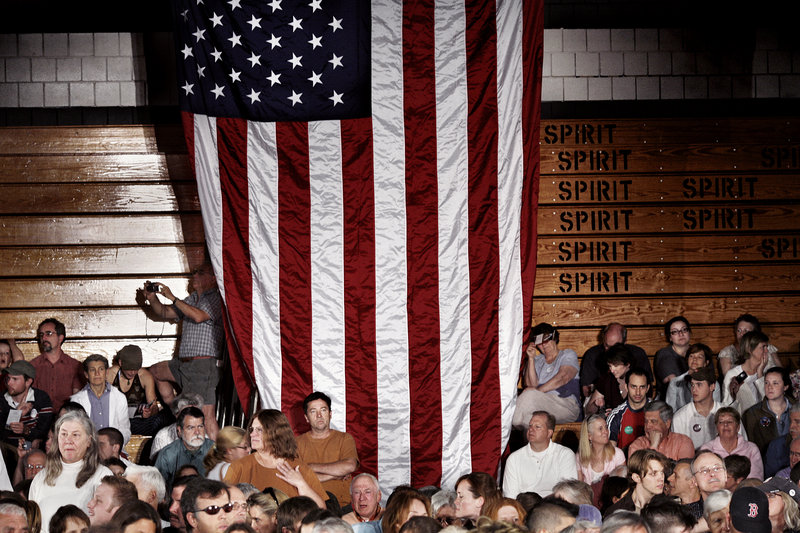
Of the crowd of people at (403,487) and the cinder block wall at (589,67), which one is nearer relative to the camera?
the crowd of people at (403,487)

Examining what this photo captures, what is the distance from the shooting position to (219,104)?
7238mm

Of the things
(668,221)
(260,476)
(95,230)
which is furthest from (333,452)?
(668,221)

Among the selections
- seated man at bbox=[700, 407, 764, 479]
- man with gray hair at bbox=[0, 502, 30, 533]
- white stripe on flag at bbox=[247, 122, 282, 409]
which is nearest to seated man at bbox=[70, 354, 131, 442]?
white stripe on flag at bbox=[247, 122, 282, 409]

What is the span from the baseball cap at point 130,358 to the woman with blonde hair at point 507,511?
158 inches

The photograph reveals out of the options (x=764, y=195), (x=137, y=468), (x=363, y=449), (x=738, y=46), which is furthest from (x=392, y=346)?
(x=738, y=46)

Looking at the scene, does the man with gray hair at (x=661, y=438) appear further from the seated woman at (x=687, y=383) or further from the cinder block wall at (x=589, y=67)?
the cinder block wall at (x=589, y=67)

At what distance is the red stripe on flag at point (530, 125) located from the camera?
727cm

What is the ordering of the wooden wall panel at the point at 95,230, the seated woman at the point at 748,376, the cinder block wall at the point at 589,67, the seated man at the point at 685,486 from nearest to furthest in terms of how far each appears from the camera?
the seated man at the point at 685,486, the seated woman at the point at 748,376, the wooden wall panel at the point at 95,230, the cinder block wall at the point at 589,67

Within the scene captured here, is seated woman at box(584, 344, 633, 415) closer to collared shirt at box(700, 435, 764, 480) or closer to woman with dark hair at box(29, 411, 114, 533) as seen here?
collared shirt at box(700, 435, 764, 480)

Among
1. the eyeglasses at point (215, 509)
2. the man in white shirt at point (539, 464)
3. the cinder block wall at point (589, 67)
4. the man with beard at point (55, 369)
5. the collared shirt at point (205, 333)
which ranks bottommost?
the man in white shirt at point (539, 464)

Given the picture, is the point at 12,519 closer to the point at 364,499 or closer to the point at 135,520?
the point at 135,520

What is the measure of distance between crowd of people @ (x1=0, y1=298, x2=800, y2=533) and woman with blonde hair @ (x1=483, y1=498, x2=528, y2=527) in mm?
11

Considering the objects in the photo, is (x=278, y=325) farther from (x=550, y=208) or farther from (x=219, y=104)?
(x=550, y=208)

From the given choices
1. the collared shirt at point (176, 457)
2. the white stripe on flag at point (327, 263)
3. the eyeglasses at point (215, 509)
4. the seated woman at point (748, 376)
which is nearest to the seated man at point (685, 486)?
the seated woman at point (748, 376)
